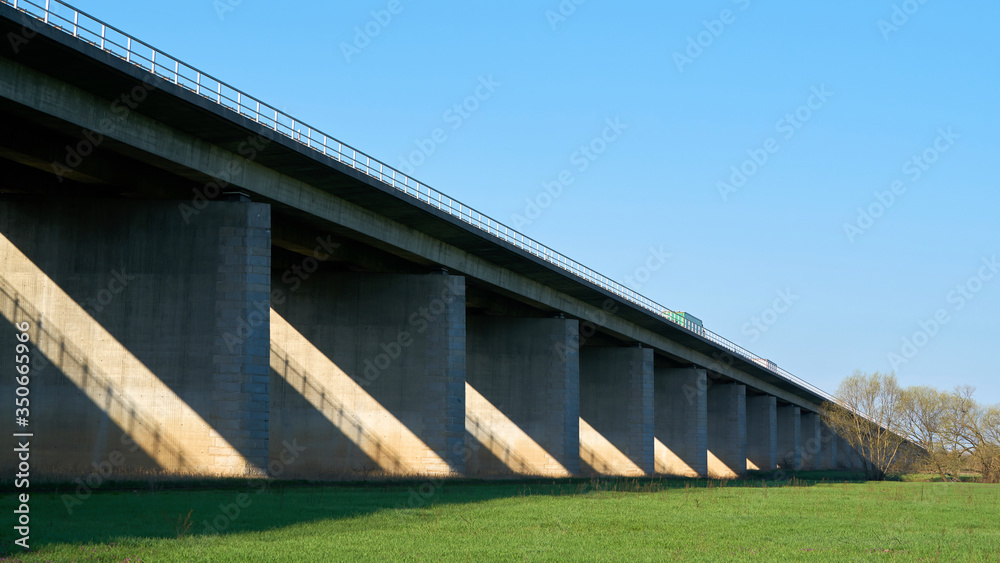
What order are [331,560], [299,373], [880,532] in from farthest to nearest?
[299,373] < [880,532] < [331,560]

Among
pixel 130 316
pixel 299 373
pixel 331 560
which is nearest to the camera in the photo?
pixel 331 560

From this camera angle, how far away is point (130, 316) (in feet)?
116

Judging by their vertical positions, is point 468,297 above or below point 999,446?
above

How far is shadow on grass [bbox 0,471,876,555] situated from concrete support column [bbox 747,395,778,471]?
68268mm

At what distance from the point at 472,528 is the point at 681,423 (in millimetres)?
63386

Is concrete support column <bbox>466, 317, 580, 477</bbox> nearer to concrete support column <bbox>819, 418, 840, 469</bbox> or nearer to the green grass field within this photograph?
the green grass field

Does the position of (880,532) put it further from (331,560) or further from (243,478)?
(243,478)

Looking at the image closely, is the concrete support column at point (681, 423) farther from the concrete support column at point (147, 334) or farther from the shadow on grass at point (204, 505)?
the concrete support column at point (147, 334)

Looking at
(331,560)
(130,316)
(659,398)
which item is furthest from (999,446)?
(331,560)

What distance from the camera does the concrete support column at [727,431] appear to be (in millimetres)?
89312

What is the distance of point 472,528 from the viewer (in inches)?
805

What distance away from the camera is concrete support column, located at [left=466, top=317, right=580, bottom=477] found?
59469 mm

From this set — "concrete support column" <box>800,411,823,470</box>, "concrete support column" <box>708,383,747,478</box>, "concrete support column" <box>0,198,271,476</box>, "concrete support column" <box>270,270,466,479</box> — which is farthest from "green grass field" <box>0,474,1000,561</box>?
"concrete support column" <box>800,411,823,470</box>

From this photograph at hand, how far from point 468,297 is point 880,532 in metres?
38.0
